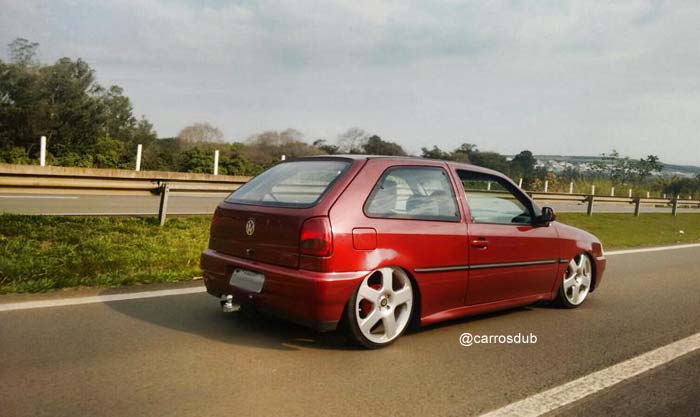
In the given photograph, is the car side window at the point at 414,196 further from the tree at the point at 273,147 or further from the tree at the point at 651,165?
the tree at the point at 651,165

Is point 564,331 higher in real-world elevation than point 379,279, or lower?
lower

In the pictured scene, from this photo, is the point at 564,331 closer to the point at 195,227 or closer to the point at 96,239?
the point at 96,239

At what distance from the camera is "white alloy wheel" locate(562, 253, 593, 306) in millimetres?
6059

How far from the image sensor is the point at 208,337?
443 cm

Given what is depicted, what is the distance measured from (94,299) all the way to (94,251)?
234 centimetres

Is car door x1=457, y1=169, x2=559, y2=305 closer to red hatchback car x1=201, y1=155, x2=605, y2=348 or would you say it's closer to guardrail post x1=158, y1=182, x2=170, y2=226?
red hatchback car x1=201, y1=155, x2=605, y2=348

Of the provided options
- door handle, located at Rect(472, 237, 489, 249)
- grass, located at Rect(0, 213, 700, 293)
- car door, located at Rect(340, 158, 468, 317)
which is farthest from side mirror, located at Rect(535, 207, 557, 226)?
grass, located at Rect(0, 213, 700, 293)

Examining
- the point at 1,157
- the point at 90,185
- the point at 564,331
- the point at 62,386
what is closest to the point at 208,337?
the point at 62,386

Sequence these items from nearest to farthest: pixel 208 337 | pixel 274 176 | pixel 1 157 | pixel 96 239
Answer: pixel 208 337
pixel 274 176
pixel 96 239
pixel 1 157

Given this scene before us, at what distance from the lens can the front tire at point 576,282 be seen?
19.8ft

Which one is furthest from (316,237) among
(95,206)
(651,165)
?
(651,165)

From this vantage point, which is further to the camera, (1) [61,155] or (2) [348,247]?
(1) [61,155]

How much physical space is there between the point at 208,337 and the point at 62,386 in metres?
1.25

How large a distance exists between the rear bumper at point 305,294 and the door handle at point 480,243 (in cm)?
121
